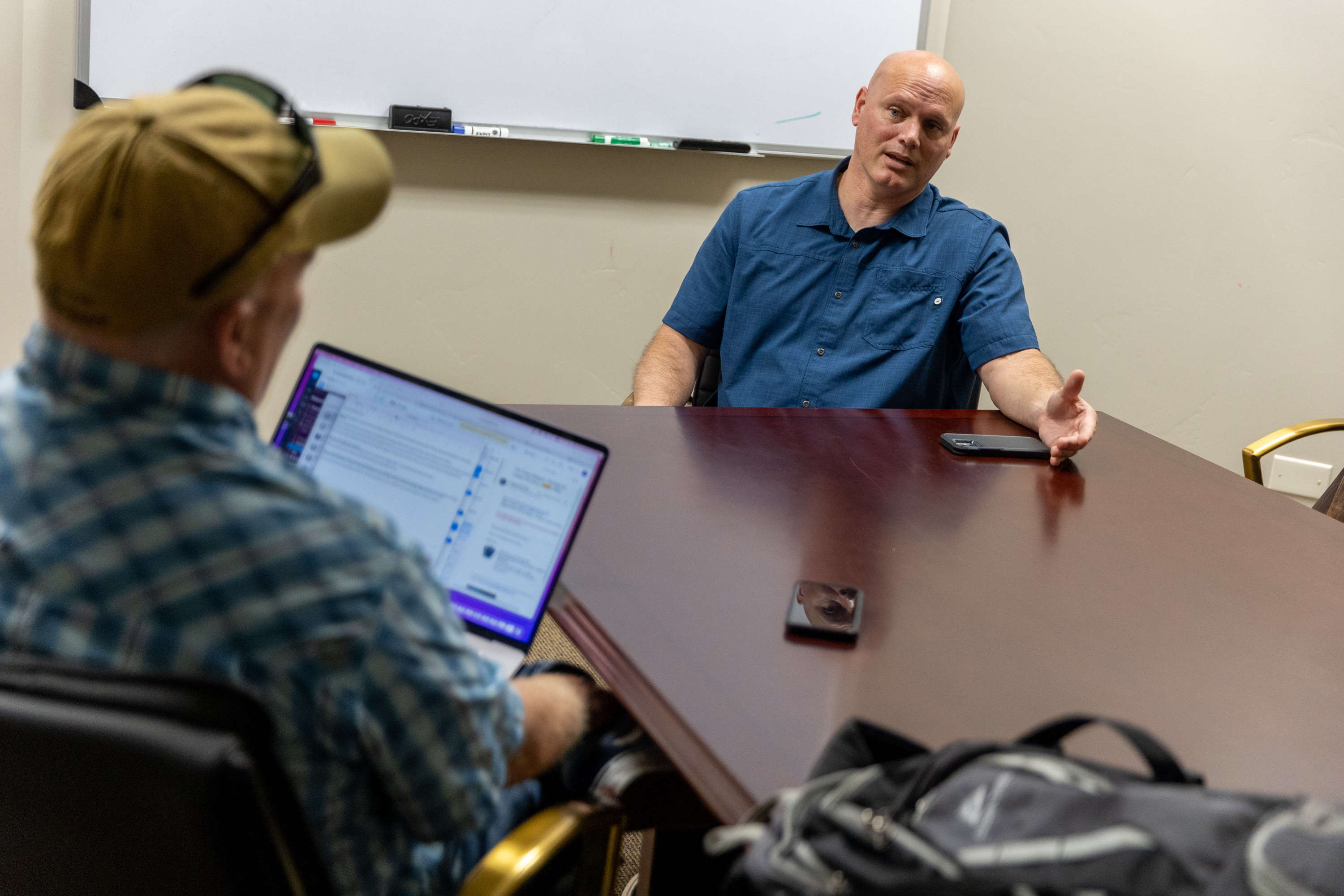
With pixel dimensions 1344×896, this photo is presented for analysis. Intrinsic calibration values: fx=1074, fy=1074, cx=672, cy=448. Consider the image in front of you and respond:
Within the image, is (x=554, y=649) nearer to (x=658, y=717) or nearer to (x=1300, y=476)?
(x=658, y=717)

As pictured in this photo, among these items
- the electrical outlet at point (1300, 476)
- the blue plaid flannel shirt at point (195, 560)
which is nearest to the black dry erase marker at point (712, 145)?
the electrical outlet at point (1300, 476)

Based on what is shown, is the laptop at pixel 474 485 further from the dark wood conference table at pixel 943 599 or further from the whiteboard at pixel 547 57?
the whiteboard at pixel 547 57

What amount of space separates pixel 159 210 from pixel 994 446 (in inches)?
53.0

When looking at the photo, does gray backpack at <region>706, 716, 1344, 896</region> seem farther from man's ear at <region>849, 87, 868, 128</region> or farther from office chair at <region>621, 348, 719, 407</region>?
man's ear at <region>849, 87, 868, 128</region>

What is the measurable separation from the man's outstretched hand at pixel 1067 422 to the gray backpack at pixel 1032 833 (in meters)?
0.97

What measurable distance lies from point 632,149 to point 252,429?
98.5 inches

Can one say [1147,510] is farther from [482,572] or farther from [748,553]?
[482,572]

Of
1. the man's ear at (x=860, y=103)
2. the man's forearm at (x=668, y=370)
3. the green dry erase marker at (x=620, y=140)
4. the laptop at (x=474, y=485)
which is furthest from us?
the green dry erase marker at (x=620, y=140)

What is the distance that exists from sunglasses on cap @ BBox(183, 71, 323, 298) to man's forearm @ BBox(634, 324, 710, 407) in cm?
133

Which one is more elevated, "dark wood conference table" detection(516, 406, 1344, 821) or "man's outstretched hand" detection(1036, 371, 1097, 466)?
"man's outstretched hand" detection(1036, 371, 1097, 466)

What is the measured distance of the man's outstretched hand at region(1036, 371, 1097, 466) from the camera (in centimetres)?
166

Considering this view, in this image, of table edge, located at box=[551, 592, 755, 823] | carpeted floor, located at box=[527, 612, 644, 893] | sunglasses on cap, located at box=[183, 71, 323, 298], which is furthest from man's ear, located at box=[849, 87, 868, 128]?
sunglasses on cap, located at box=[183, 71, 323, 298]

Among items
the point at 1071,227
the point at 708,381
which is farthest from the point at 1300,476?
the point at 708,381

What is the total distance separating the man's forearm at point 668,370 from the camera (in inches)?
83.5
